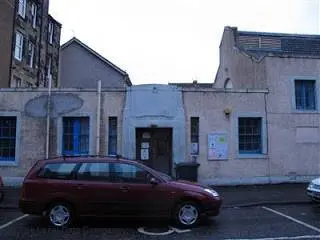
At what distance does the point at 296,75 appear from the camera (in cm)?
1712

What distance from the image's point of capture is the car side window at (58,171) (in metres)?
9.38

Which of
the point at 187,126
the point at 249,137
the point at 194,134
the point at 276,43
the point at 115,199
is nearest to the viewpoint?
the point at 115,199

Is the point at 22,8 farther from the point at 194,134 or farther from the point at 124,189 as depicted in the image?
the point at 124,189

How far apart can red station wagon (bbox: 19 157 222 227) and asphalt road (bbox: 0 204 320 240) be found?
0.34m

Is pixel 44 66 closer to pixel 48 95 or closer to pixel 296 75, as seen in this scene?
pixel 48 95

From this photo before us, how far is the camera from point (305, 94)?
56.7 feet

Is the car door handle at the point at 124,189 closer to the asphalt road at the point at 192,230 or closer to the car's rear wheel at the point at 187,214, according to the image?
the asphalt road at the point at 192,230

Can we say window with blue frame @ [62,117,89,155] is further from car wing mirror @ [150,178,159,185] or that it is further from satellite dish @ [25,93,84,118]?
car wing mirror @ [150,178,159,185]

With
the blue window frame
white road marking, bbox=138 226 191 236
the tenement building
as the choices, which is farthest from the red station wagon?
the blue window frame

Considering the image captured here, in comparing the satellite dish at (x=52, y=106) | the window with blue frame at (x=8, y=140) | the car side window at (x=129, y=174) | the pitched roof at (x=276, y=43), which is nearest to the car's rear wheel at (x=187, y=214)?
the car side window at (x=129, y=174)

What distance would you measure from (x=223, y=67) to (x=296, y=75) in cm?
746

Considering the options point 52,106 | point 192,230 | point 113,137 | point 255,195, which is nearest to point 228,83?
point 113,137

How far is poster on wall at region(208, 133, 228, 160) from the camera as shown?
16266mm

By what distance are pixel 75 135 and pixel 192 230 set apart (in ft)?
29.0
